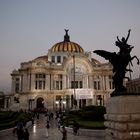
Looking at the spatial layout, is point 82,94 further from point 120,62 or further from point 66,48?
point 120,62

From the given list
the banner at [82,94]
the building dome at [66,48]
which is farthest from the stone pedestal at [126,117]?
the building dome at [66,48]

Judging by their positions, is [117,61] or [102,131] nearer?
[117,61]

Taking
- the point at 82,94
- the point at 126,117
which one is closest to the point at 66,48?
the point at 82,94

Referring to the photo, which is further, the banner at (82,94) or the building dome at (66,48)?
the building dome at (66,48)

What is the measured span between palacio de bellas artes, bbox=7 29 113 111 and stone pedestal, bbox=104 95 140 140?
5106 cm

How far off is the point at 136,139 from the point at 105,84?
6053 centimetres

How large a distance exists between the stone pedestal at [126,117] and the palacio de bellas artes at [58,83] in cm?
5106

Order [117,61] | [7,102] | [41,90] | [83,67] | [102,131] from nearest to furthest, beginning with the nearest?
[117,61] → [102,131] → [41,90] → [83,67] → [7,102]

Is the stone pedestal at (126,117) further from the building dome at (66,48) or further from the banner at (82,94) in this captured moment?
the building dome at (66,48)

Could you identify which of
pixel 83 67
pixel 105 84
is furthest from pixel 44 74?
pixel 105 84

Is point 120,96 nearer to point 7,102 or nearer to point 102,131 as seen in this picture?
point 102,131

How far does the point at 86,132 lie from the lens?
2372 cm

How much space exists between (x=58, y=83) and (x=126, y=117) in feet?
191

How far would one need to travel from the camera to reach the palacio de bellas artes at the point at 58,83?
64.4 m
